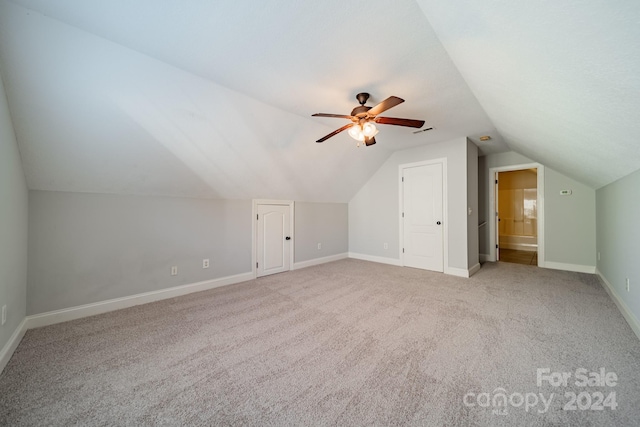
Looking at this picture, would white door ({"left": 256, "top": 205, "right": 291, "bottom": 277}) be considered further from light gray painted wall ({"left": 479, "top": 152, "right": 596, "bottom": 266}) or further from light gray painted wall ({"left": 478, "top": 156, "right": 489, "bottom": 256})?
light gray painted wall ({"left": 479, "top": 152, "right": 596, "bottom": 266})

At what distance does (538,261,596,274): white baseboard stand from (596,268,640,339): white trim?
939 mm

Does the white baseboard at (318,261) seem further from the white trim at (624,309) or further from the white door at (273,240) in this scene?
the white trim at (624,309)

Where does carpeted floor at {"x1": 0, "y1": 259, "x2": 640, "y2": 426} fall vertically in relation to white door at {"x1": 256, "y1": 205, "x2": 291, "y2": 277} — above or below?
below

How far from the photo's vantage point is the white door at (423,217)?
14.2ft

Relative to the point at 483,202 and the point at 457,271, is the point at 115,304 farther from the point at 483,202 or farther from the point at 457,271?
the point at 483,202

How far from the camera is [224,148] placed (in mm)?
2959

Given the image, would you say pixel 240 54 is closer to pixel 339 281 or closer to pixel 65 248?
pixel 65 248

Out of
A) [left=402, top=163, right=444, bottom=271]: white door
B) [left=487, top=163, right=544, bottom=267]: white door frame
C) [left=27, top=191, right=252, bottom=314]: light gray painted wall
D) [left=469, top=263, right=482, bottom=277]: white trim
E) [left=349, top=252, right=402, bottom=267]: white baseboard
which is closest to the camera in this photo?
[left=27, top=191, right=252, bottom=314]: light gray painted wall

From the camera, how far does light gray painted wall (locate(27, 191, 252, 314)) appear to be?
2.39 metres

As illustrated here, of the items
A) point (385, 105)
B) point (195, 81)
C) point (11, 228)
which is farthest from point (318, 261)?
point (11, 228)

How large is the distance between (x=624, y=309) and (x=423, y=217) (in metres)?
2.58

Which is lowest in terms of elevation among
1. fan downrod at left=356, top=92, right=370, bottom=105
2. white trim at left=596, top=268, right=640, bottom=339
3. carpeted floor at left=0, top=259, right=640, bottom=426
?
carpeted floor at left=0, top=259, right=640, bottom=426

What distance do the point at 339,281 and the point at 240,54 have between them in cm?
322

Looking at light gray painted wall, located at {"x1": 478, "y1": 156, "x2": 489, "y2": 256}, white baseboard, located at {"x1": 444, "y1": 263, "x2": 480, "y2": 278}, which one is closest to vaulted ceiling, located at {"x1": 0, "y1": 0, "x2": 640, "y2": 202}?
white baseboard, located at {"x1": 444, "y1": 263, "x2": 480, "y2": 278}
